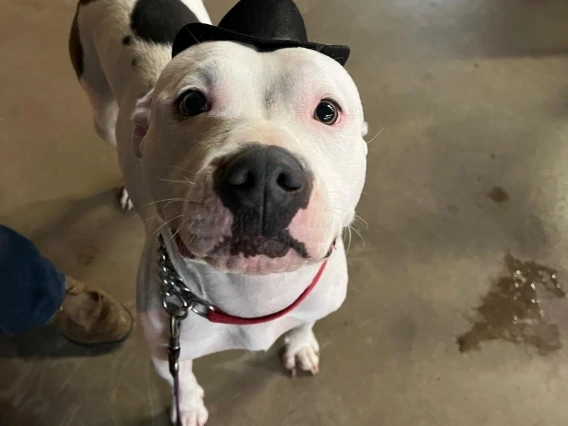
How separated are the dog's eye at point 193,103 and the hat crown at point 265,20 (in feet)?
1.33

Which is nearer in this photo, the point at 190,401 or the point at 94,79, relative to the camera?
the point at 190,401

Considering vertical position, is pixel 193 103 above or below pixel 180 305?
above

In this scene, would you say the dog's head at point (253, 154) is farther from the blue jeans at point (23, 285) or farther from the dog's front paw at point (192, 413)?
the dog's front paw at point (192, 413)

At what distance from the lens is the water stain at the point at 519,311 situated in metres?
2.32

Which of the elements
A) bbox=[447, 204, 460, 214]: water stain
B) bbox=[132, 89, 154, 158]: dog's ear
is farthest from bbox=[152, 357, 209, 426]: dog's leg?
bbox=[447, 204, 460, 214]: water stain

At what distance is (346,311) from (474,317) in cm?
53

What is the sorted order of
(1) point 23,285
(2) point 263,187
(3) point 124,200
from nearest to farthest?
(2) point 263,187
(1) point 23,285
(3) point 124,200

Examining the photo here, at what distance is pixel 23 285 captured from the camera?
183cm

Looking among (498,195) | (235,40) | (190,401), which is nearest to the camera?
(235,40)

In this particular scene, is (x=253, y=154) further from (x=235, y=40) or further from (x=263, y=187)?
(x=235, y=40)

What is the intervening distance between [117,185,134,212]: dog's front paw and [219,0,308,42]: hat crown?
1.16 m

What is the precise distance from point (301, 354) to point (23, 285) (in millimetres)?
1012

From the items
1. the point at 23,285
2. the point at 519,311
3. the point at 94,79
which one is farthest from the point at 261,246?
the point at 519,311

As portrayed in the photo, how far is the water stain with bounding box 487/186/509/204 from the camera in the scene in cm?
270
